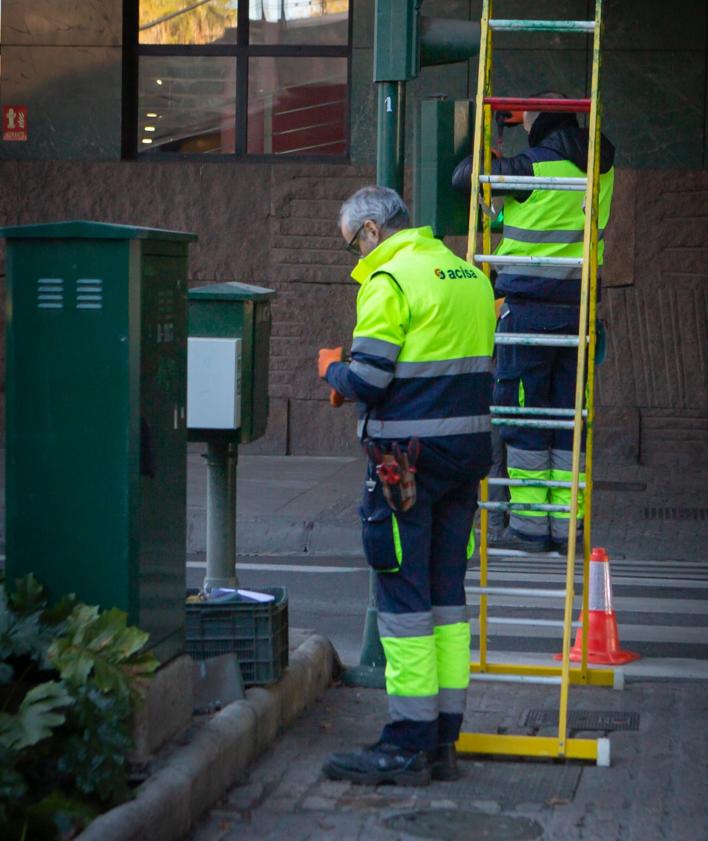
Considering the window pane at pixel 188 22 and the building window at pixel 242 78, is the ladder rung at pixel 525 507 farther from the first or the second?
the window pane at pixel 188 22

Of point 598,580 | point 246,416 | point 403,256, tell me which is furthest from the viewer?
point 598,580

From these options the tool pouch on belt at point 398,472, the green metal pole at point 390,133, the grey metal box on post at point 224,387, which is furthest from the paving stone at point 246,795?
the green metal pole at point 390,133

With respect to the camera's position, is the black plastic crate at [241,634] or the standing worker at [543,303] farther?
the standing worker at [543,303]

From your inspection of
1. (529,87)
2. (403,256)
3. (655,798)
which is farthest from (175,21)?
(655,798)

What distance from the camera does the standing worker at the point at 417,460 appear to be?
514cm

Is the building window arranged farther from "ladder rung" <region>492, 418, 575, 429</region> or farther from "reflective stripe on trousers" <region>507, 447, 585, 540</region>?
"ladder rung" <region>492, 418, 575, 429</region>

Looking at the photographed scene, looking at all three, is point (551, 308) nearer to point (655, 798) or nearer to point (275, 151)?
point (655, 798)

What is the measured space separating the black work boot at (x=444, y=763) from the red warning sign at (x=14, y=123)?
33.2ft

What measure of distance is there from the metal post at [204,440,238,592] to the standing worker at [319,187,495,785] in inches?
44.8

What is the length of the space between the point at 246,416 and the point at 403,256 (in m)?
1.24

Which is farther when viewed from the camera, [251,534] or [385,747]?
[251,534]

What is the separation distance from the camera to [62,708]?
441 cm

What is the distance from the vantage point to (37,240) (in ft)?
16.1

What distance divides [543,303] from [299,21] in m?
8.27
